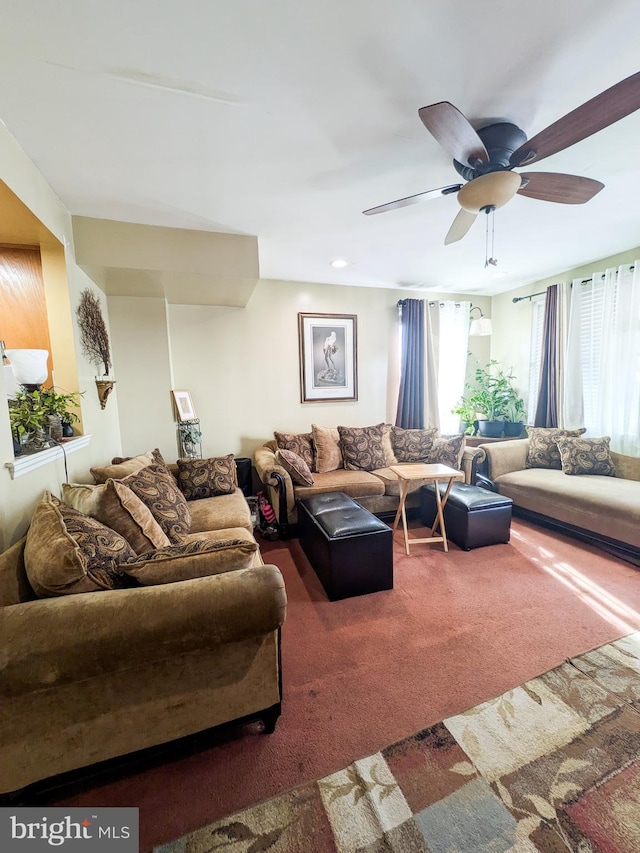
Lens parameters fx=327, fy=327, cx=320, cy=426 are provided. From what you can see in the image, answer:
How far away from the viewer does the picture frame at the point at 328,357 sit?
4.07 metres

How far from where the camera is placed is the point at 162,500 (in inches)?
82.0

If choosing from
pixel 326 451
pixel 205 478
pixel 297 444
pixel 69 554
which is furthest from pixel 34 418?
pixel 326 451

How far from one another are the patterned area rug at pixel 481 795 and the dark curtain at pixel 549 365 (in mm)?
3236

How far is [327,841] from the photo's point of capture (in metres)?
1.01

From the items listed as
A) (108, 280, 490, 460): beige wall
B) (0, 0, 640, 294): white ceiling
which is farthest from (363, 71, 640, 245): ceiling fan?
(108, 280, 490, 460): beige wall

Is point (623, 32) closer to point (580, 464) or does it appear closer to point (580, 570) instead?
point (580, 570)

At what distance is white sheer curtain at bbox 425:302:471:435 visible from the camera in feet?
14.6

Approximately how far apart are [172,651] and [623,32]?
2655mm

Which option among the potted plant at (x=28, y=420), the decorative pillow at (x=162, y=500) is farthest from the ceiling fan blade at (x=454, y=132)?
the decorative pillow at (x=162, y=500)

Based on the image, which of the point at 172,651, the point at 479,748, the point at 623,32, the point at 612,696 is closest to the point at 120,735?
the point at 172,651

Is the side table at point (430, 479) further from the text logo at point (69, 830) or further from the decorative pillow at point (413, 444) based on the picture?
the text logo at point (69, 830)

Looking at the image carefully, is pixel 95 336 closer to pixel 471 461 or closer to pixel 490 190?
pixel 490 190

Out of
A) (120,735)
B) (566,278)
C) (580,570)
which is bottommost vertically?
(580,570)

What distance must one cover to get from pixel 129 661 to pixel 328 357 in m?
3.62
